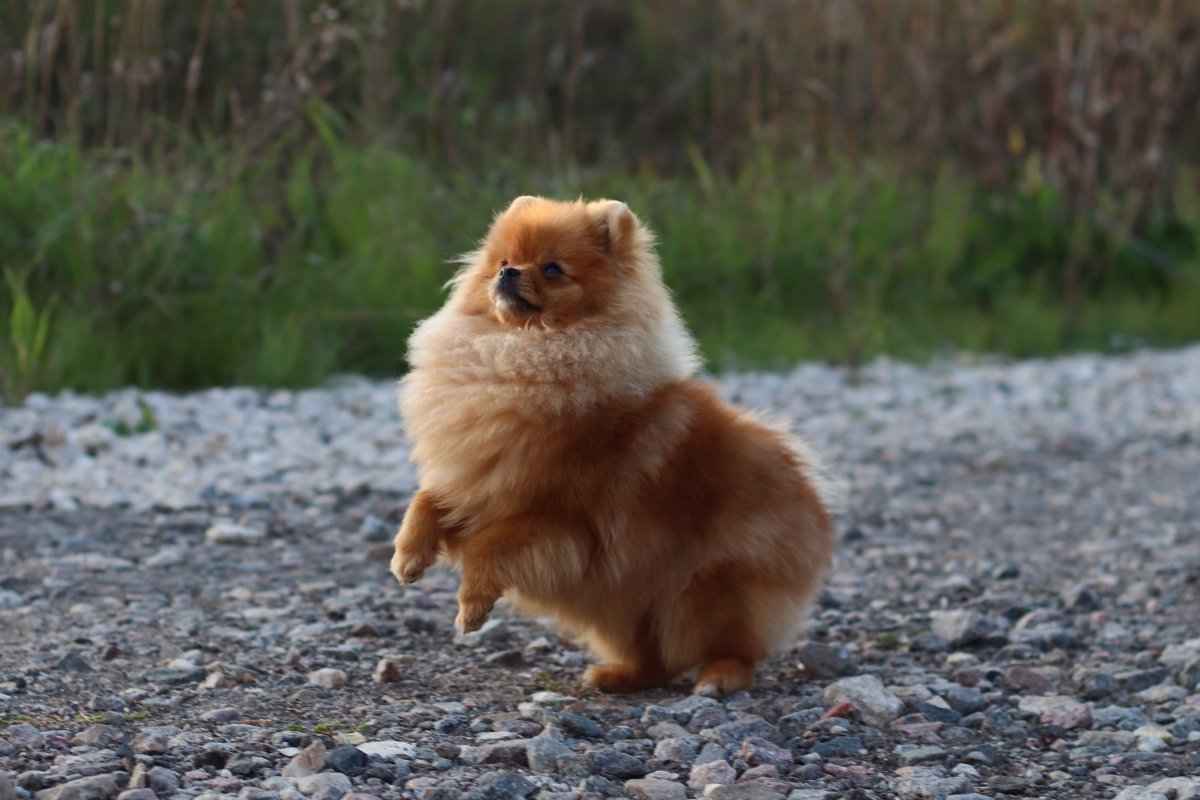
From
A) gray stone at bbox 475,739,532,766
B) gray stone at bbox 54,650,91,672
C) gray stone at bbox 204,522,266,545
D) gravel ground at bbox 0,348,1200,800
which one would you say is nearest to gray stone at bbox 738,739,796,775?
gravel ground at bbox 0,348,1200,800

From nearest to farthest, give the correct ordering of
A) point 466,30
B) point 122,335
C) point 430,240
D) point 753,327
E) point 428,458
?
point 428,458 < point 122,335 < point 430,240 < point 753,327 < point 466,30

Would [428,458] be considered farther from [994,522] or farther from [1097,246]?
[1097,246]

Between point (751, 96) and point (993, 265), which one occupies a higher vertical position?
point (751, 96)

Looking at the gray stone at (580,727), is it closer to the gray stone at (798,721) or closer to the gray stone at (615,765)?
the gray stone at (615,765)

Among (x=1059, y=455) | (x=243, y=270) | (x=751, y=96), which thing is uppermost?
(x=751, y=96)

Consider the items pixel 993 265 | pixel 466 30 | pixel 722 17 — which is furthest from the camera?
pixel 722 17

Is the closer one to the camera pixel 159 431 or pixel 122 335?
pixel 159 431

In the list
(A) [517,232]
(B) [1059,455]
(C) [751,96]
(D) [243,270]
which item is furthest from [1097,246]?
(A) [517,232]

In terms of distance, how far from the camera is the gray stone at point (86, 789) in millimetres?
2416

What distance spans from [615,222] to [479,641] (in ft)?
3.80

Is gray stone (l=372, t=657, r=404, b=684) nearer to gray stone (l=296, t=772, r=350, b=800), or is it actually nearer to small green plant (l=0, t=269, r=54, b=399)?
gray stone (l=296, t=772, r=350, b=800)

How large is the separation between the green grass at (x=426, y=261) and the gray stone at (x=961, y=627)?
2.69m

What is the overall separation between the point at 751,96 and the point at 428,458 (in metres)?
6.91

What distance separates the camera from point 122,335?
6.23 metres
